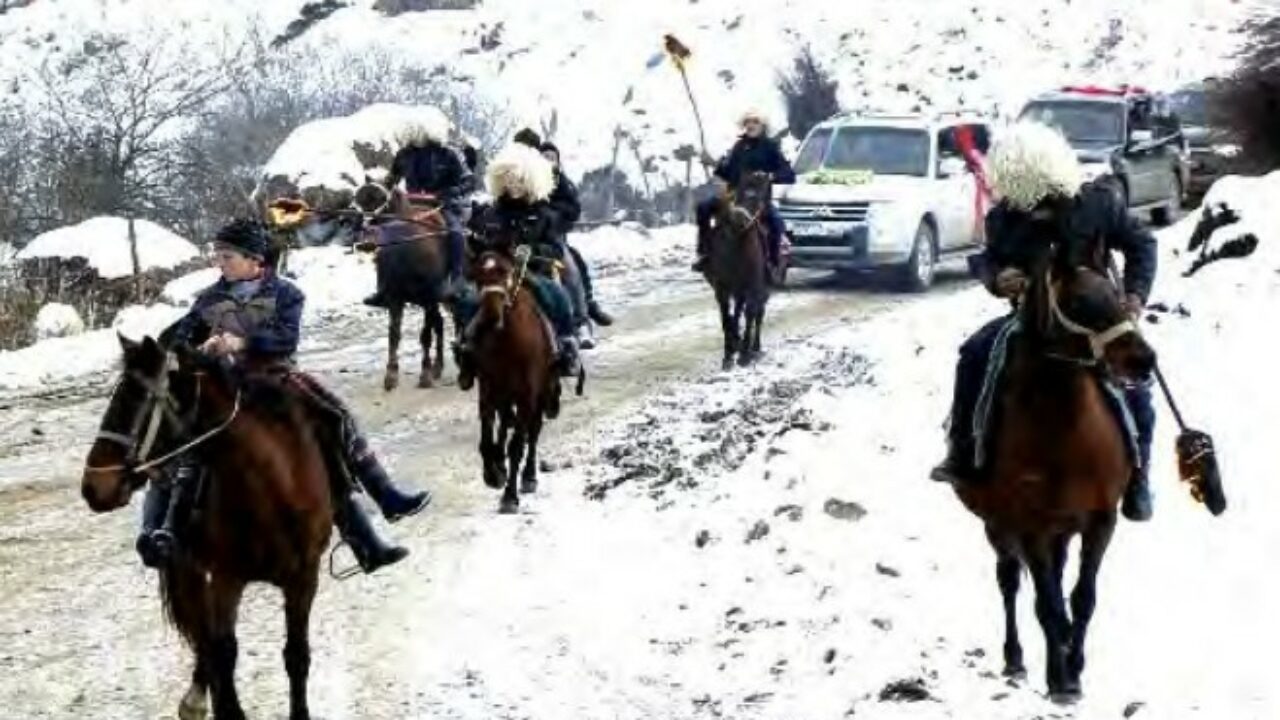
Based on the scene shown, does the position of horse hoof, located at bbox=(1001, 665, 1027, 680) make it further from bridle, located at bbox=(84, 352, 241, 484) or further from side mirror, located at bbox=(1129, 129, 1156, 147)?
side mirror, located at bbox=(1129, 129, 1156, 147)

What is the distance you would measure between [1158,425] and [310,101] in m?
28.2

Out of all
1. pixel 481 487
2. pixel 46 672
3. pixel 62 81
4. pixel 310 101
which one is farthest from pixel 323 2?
pixel 46 672

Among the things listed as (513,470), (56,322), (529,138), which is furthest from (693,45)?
(513,470)

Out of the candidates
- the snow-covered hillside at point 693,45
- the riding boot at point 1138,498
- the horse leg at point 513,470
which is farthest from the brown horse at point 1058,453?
the snow-covered hillside at point 693,45

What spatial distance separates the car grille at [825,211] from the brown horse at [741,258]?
181 inches

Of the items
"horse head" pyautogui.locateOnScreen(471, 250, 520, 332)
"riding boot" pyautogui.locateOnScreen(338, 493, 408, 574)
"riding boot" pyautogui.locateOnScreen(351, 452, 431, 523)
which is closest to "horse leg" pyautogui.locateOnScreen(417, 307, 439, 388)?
"horse head" pyautogui.locateOnScreen(471, 250, 520, 332)

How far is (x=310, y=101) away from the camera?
3647cm

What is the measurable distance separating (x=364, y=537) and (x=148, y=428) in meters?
1.57

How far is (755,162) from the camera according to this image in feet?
56.2

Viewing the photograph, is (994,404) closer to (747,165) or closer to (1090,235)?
(1090,235)

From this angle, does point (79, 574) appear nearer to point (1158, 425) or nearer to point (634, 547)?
point (634, 547)

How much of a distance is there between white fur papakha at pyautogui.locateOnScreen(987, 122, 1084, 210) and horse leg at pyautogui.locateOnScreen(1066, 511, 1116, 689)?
1.46 m

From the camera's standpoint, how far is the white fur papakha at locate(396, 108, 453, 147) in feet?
55.9

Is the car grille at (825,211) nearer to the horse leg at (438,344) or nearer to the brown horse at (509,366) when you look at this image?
the horse leg at (438,344)
